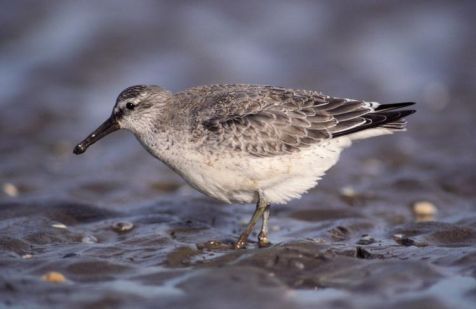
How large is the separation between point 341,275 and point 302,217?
108 inches

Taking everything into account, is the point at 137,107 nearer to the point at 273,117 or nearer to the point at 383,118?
the point at 273,117

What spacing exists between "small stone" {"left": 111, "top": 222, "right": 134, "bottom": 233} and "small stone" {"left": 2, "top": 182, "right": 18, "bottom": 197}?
200 centimetres

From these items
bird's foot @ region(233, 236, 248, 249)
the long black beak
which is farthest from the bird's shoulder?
bird's foot @ region(233, 236, 248, 249)

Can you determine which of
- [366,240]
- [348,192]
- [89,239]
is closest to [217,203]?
[348,192]

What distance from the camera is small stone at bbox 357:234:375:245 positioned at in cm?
790

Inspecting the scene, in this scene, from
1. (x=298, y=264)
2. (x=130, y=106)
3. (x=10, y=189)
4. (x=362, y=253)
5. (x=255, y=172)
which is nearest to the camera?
(x=298, y=264)

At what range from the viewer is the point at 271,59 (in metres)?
15.5

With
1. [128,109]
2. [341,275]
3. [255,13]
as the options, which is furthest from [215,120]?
[255,13]

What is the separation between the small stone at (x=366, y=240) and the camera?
25.9 ft

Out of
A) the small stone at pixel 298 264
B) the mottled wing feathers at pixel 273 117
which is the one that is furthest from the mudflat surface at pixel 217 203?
the mottled wing feathers at pixel 273 117

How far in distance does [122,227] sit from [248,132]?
1970 millimetres

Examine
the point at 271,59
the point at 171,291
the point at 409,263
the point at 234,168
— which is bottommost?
the point at 171,291

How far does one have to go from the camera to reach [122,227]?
855cm

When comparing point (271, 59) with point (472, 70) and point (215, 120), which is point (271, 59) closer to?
point (472, 70)
